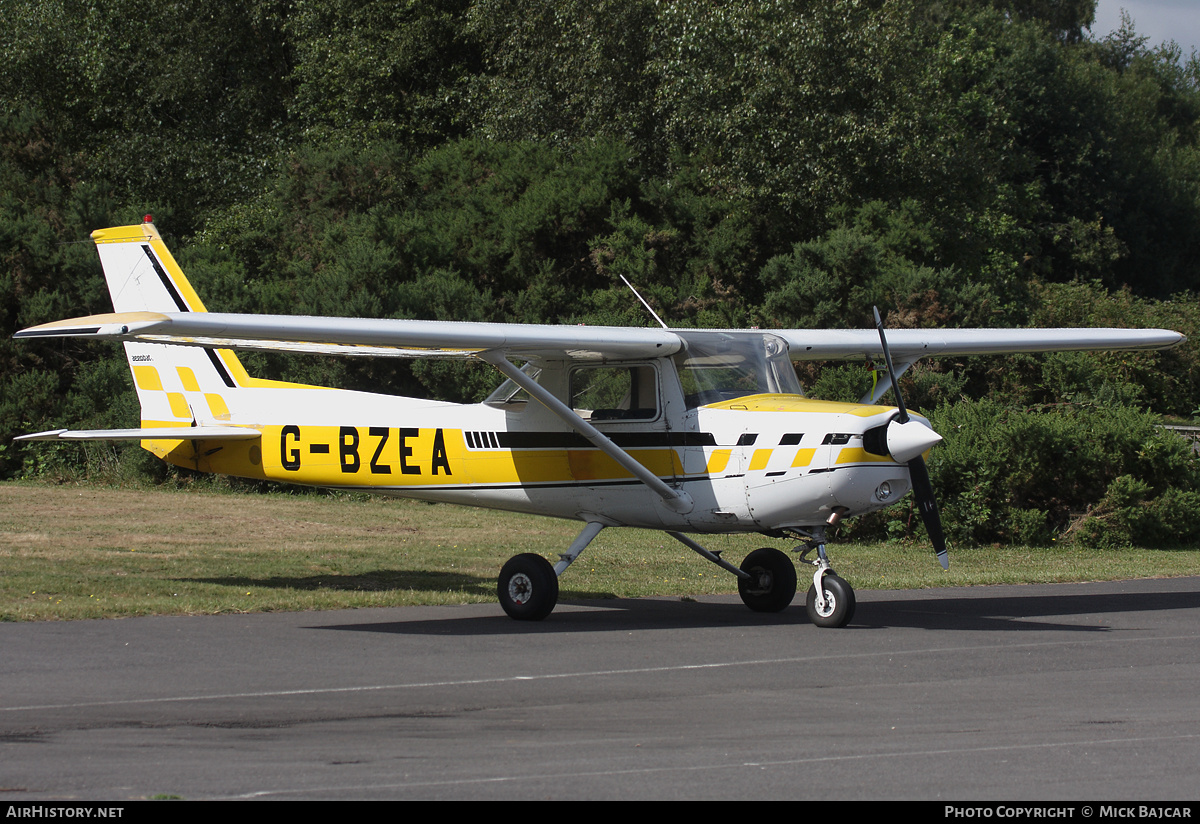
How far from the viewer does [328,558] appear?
1645 centimetres

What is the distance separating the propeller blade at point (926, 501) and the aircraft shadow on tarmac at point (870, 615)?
870 millimetres

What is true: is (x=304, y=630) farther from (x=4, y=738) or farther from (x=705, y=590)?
(x=705, y=590)

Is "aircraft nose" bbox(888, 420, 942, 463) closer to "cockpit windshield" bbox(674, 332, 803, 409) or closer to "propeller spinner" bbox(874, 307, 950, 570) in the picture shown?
"propeller spinner" bbox(874, 307, 950, 570)

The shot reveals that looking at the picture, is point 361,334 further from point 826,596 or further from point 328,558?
point 328,558

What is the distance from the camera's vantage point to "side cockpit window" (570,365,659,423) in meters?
11.5

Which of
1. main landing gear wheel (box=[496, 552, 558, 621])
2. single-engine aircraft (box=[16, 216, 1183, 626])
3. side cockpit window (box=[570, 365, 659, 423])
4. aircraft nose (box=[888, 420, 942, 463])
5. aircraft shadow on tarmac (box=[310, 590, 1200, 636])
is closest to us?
aircraft nose (box=[888, 420, 942, 463])

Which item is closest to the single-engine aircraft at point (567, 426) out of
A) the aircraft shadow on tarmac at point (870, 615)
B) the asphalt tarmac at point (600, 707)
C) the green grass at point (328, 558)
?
the aircraft shadow on tarmac at point (870, 615)

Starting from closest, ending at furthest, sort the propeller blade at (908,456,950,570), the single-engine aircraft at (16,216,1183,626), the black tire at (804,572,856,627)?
the single-engine aircraft at (16,216,1183,626)
the propeller blade at (908,456,950,570)
the black tire at (804,572,856,627)

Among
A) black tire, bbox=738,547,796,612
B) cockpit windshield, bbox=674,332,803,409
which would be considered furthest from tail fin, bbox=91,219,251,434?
black tire, bbox=738,547,796,612

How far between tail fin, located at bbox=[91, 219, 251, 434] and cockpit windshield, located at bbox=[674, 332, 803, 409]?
5.09 m

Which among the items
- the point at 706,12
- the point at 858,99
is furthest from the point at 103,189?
the point at 858,99

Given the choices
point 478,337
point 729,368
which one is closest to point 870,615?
point 729,368

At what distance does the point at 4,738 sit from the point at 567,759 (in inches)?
110

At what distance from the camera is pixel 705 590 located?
1438cm
